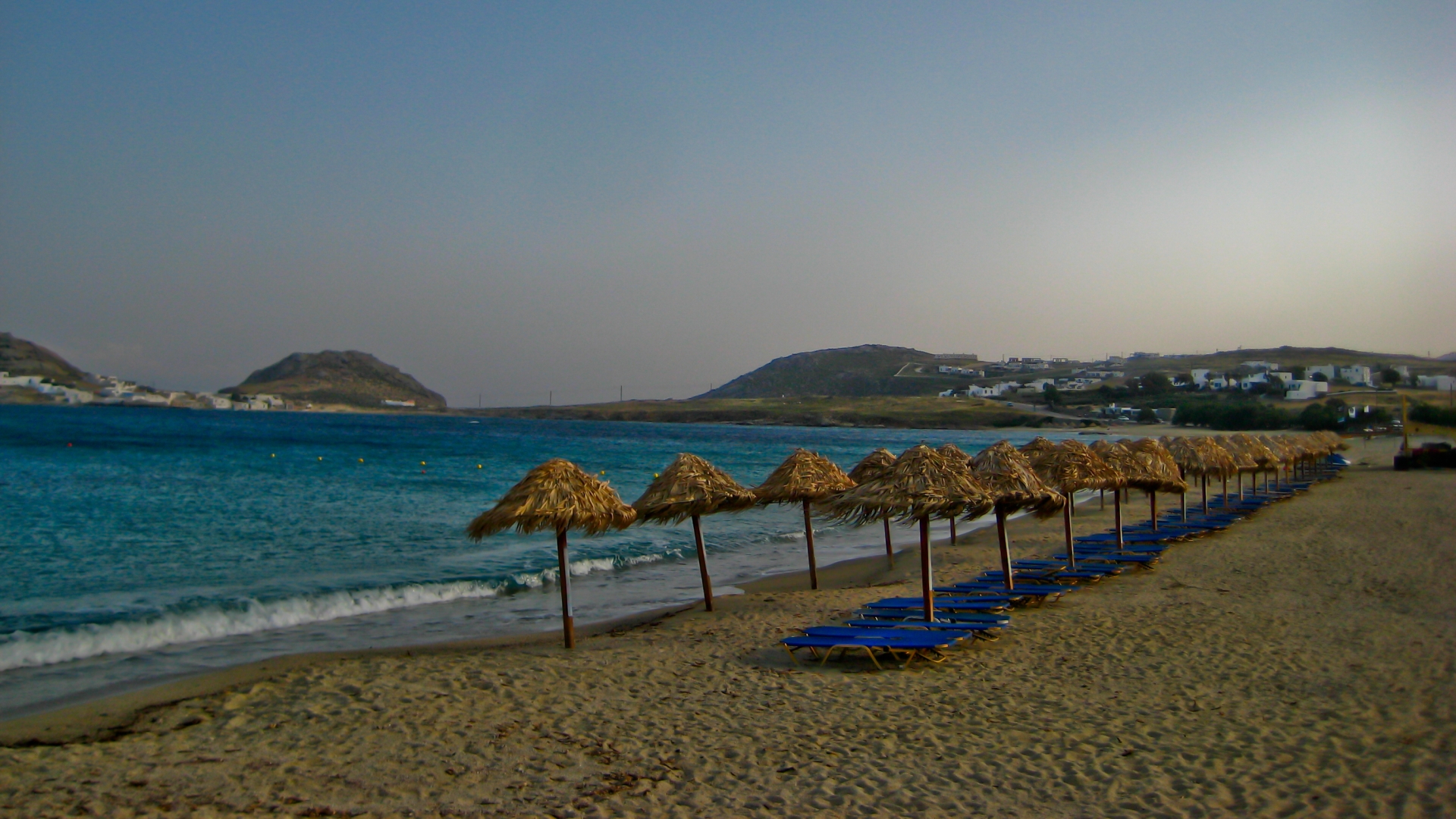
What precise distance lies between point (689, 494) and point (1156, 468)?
899 centimetres

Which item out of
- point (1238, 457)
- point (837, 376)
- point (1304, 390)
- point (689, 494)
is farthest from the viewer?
point (837, 376)

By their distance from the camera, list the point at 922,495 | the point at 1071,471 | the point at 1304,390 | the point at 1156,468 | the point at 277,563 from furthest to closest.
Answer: the point at 1304,390
the point at 277,563
the point at 1156,468
the point at 1071,471
the point at 922,495

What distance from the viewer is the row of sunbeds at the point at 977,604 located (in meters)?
7.70

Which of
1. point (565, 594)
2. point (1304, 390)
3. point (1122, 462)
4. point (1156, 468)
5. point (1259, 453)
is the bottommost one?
point (1259, 453)

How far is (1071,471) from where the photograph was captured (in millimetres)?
11609

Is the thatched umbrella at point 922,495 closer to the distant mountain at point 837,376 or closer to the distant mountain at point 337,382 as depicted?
the distant mountain at point 837,376

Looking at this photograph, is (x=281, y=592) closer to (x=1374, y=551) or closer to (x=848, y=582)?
(x=848, y=582)

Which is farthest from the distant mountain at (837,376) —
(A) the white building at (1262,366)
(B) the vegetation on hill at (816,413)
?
(A) the white building at (1262,366)

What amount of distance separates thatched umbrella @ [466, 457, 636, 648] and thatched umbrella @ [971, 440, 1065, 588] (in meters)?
4.14

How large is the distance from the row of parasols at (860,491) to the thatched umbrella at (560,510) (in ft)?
A: 0.04

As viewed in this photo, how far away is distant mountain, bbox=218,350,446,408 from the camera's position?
143 m

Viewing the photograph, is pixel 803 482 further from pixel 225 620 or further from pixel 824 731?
pixel 225 620

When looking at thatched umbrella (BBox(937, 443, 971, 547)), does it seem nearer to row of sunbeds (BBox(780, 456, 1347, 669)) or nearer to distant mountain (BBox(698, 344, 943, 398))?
row of sunbeds (BBox(780, 456, 1347, 669))

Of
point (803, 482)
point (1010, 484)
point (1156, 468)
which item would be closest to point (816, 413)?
point (1156, 468)
